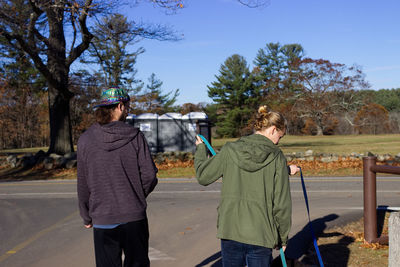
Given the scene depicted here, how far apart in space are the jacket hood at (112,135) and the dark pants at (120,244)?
570 mm

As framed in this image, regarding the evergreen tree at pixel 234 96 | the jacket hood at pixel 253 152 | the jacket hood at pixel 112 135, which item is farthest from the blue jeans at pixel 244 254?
the evergreen tree at pixel 234 96

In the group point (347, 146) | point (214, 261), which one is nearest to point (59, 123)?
point (214, 261)

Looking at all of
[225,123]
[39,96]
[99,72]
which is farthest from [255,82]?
[39,96]

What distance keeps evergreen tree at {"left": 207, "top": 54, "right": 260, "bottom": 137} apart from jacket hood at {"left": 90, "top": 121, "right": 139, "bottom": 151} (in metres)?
53.9

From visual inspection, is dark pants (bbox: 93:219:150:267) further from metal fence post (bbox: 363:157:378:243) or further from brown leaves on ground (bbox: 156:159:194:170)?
brown leaves on ground (bbox: 156:159:194:170)

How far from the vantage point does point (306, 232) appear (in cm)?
656

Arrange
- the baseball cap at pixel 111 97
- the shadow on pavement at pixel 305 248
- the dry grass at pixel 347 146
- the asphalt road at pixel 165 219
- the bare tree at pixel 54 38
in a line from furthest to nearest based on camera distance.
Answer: the dry grass at pixel 347 146, the bare tree at pixel 54 38, the asphalt road at pixel 165 219, the shadow on pavement at pixel 305 248, the baseball cap at pixel 111 97

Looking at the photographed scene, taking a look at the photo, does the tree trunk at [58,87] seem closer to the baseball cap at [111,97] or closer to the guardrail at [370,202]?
the guardrail at [370,202]

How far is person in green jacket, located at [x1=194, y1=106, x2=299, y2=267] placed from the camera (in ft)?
8.89

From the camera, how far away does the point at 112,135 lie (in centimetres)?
296

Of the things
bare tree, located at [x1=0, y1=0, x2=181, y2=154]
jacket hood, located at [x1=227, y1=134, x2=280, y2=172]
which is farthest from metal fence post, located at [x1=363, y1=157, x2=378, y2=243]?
bare tree, located at [x1=0, y1=0, x2=181, y2=154]

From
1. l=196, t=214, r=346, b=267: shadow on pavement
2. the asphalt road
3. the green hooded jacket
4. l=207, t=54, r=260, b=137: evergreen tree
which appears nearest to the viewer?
the green hooded jacket

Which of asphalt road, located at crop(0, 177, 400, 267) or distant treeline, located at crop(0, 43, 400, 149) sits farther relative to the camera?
distant treeline, located at crop(0, 43, 400, 149)

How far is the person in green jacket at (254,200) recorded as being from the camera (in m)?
2.71
